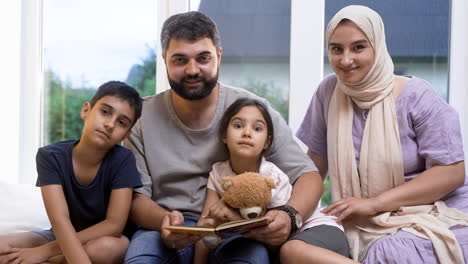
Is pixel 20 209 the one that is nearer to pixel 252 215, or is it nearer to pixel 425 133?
pixel 252 215

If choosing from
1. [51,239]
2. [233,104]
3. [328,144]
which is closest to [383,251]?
[328,144]

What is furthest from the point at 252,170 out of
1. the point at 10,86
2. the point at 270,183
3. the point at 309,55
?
the point at 10,86

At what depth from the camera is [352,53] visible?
2105 millimetres

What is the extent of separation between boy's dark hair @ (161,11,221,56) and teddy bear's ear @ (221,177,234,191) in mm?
523

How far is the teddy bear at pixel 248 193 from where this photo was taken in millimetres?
1834

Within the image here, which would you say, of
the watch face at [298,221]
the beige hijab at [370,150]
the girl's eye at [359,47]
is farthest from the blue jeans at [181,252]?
the girl's eye at [359,47]

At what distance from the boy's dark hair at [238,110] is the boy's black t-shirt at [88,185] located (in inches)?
13.4

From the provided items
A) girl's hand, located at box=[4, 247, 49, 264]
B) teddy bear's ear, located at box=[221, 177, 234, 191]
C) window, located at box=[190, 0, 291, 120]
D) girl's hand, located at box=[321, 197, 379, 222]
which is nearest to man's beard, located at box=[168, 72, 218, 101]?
teddy bear's ear, located at box=[221, 177, 234, 191]

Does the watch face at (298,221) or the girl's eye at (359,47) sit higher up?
the girl's eye at (359,47)

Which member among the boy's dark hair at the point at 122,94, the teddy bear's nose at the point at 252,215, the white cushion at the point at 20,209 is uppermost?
the boy's dark hair at the point at 122,94

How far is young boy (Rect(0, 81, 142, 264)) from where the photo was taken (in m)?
1.92

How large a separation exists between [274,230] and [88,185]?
0.67 m

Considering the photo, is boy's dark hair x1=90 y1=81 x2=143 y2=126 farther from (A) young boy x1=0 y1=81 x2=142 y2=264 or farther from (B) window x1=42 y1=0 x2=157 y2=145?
(B) window x1=42 y1=0 x2=157 y2=145

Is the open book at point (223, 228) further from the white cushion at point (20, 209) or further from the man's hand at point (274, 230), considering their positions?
the white cushion at point (20, 209)
